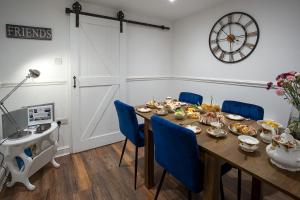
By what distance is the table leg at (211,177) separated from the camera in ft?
3.85

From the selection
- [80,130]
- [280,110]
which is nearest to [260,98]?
[280,110]

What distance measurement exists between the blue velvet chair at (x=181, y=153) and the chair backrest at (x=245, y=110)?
817 mm

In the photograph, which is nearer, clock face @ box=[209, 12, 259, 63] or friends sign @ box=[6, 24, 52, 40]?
friends sign @ box=[6, 24, 52, 40]

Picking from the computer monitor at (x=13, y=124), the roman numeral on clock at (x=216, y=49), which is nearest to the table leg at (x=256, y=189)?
the roman numeral on clock at (x=216, y=49)

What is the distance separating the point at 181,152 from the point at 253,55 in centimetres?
197

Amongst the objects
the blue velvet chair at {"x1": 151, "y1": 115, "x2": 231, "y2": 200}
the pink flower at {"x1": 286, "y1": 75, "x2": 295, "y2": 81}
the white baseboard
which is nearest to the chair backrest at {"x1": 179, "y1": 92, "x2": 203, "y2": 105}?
the blue velvet chair at {"x1": 151, "y1": 115, "x2": 231, "y2": 200}

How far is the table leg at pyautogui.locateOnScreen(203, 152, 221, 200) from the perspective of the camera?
117 centimetres

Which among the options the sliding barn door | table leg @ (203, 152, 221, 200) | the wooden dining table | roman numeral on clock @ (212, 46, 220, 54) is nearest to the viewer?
the wooden dining table

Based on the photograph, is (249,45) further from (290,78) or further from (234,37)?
(290,78)

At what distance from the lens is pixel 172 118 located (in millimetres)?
1896

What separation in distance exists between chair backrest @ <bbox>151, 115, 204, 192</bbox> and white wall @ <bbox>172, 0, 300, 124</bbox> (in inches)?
66.9

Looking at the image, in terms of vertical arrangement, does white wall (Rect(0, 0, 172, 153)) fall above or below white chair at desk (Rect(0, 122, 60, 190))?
above

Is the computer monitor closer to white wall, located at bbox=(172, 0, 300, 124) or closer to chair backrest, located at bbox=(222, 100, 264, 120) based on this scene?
chair backrest, located at bbox=(222, 100, 264, 120)

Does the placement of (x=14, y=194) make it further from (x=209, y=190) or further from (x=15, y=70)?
(x=209, y=190)
